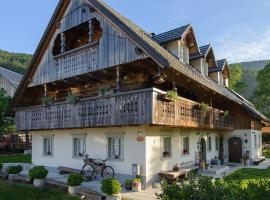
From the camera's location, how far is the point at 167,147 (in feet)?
54.9

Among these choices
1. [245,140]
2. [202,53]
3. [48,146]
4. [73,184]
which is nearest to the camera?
[73,184]

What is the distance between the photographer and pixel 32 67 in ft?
66.7

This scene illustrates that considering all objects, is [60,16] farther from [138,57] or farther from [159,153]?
[159,153]

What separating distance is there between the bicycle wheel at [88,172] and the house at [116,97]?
68 centimetres

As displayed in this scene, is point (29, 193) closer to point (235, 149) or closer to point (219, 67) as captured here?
point (235, 149)

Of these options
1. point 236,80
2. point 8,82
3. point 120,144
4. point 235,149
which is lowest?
point 235,149

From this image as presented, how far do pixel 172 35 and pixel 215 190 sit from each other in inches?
592

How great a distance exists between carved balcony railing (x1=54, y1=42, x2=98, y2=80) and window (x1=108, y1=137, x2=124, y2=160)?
144 inches

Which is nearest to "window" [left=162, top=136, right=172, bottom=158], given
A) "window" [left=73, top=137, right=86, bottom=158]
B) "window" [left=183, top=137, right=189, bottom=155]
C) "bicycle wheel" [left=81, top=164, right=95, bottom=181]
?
"window" [left=183, top=137, right=189, bottom=155]

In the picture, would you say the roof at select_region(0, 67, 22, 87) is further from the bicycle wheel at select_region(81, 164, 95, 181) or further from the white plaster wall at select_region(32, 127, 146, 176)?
the bicycle wheel at select_region(81, 164, 95, 181)

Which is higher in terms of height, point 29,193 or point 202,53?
point 202,53

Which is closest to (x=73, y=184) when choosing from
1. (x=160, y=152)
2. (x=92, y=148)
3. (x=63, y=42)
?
(x=92, y=148)

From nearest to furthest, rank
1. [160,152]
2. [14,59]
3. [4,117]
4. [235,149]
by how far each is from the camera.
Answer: [160,152]
[235,149]
[4,117]
[14,59]

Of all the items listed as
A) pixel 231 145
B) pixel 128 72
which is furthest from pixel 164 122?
pixel 231 145
